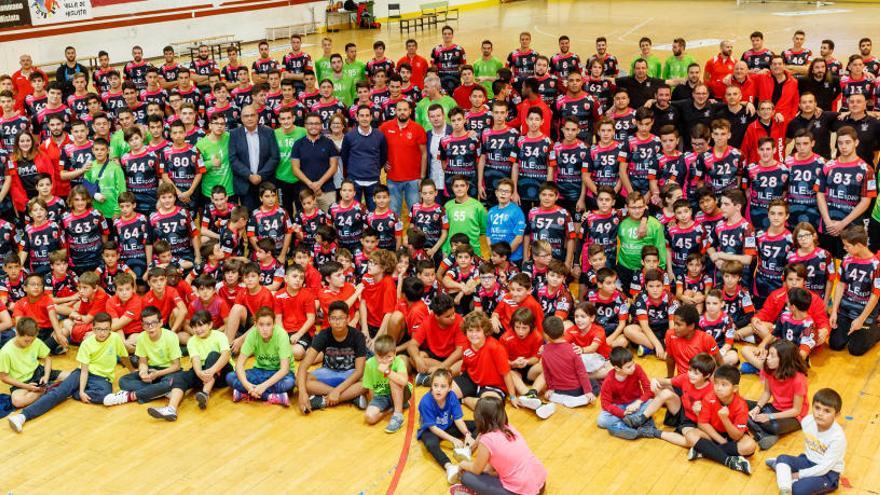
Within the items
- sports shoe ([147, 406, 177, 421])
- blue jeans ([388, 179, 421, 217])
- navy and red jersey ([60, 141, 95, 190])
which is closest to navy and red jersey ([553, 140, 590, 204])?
blue jeans ([388, 179, 421, 217])

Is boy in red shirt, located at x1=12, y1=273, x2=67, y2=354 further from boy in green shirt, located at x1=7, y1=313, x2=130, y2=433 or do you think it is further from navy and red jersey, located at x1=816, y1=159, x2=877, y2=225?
navy and red jersey, located at x1=816, y1=159, x2=877, y2=225

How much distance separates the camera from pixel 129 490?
738 cm

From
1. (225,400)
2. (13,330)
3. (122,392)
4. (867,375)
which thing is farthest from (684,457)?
(13,330)

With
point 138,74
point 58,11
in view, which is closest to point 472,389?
point 138,74

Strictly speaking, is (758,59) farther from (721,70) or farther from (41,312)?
(41,312)

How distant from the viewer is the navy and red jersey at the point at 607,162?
11.1m

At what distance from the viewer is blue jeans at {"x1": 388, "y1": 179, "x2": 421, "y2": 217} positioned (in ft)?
39.8

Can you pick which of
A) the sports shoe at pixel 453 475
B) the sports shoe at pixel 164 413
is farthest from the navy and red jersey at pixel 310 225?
the sports shoe at pixel 453 475

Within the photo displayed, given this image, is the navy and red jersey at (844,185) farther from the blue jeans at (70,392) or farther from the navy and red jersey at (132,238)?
the blue jeans at (70,392)

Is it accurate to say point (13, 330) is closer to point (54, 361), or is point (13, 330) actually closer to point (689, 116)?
point (54, 361)

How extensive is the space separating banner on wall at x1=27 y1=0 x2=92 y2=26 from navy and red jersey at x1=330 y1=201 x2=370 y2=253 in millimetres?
16928

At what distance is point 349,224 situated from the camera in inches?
428

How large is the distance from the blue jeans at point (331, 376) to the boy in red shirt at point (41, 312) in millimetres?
3223

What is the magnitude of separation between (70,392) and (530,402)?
181 inches
